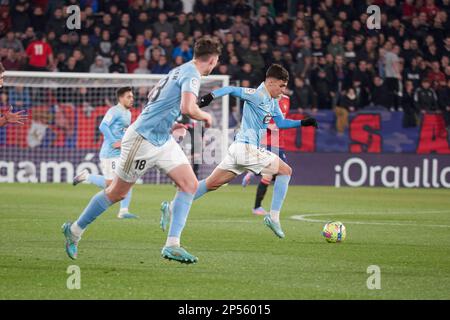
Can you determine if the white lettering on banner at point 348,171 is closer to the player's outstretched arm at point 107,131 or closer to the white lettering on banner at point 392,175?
the white lettering on banner at point 392,175

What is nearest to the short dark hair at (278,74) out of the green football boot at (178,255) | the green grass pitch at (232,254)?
the green grass pitch at (232,254)

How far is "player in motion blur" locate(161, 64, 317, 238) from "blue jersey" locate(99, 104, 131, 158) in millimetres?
3096

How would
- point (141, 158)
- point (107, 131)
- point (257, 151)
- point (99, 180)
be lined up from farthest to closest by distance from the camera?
point (99, 180)
point (107, 131)
point (257, 151)
point (141, 158)

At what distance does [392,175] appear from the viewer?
77.8 ft

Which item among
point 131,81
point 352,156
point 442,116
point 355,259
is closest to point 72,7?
point 131,81

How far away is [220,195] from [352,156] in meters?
4.54

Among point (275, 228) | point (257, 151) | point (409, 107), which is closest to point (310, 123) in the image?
point (257, 151)

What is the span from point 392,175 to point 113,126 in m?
10.3

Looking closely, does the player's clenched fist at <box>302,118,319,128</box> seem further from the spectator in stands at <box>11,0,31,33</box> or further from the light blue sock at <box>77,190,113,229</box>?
the spectator in stands at <box>11,0,31,33</box>

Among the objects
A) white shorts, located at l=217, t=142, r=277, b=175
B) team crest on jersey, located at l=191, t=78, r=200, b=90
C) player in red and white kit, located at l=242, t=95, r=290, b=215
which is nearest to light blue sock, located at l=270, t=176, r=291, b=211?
white shorts, located at l=217, t=142, r=277, b=175

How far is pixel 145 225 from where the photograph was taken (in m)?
13.7

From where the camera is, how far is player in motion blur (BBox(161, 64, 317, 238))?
12312mm

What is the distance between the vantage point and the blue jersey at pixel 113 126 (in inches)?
599

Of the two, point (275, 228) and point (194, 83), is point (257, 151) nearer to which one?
point (275, 228)
